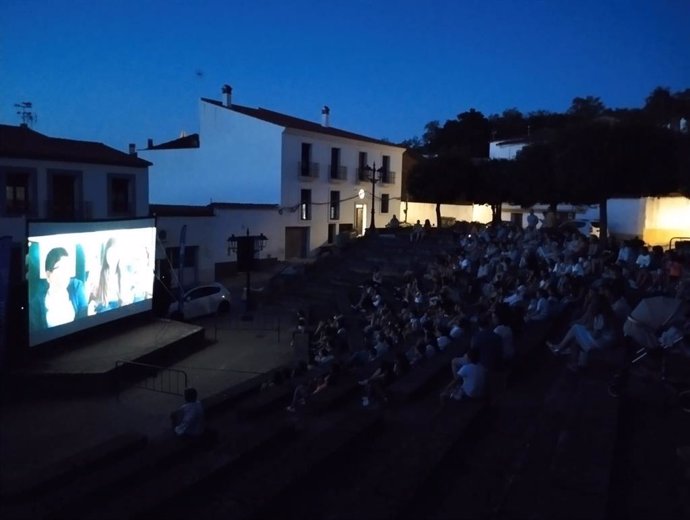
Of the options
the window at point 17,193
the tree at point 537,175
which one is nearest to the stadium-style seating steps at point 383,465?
the window at point 17,193

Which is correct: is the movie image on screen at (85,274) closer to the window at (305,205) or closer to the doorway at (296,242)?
the doorway at (296,242)

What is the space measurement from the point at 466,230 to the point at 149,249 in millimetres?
15928

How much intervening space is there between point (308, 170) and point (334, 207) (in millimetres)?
3414

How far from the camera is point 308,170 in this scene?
123 ft

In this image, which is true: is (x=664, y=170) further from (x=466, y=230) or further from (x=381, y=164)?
(x=381, y=164)

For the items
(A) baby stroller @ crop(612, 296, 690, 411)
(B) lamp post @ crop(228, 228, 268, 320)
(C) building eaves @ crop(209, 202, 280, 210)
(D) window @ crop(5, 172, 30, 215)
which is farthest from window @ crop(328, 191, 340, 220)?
(A) baby stroller @ crop(612, 296, 690, 411)

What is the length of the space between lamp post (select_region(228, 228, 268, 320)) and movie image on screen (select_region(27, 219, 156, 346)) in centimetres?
427

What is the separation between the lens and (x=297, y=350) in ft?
55.6

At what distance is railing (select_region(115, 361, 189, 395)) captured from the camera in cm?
1427

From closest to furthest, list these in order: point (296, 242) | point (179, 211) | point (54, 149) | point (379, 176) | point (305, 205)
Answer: point (54, 149), point (179, 211), point (296, 242), point (305, 205), point (379, 176)

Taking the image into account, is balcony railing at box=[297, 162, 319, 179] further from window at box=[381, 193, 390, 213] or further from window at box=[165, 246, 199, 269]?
window at box=[165, 246, 199, 269]

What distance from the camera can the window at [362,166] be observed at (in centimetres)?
4166

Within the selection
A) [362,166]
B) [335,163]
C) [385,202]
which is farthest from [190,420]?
[385,202]

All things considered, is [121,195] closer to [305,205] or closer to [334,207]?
[305,205]
